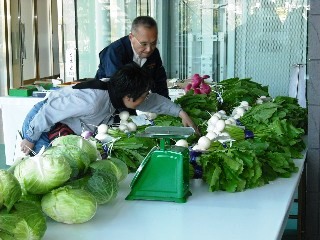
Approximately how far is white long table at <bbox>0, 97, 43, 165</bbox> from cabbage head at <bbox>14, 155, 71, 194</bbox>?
13.7ft

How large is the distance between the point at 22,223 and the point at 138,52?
87.3 inches

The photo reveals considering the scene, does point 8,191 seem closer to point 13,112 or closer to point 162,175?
point 162,175

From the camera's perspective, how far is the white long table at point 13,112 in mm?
5710

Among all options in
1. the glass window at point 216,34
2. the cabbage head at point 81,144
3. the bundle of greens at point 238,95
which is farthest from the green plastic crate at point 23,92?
the cabbage head at point 81,144

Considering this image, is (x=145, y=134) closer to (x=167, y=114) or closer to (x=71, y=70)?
(x=167, y=114)

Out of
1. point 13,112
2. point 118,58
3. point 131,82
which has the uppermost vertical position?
point 118,58

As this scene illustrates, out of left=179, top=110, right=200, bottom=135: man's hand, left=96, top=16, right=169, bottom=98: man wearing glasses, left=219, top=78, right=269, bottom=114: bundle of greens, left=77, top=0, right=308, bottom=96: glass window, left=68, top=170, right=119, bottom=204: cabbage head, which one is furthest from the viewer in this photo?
left=77, top=0, right=308, bottom=96: glass window

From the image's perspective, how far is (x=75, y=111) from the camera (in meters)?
2.81

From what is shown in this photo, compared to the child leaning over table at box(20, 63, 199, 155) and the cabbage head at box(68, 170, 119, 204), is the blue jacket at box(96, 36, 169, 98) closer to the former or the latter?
the child leaning over table at box(20, 63, 199, 155)

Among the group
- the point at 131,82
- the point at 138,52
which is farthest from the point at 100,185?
the point at 138,52

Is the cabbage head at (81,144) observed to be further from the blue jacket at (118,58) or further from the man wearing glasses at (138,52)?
the blue jacket at (118,58)

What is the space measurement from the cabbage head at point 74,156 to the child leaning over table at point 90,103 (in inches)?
35.8

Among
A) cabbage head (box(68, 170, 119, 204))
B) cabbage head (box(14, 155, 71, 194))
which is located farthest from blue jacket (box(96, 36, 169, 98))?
cabbage head (box(14, 155, 71, 194))

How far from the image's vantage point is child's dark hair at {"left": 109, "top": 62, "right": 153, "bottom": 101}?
271 centimetres
